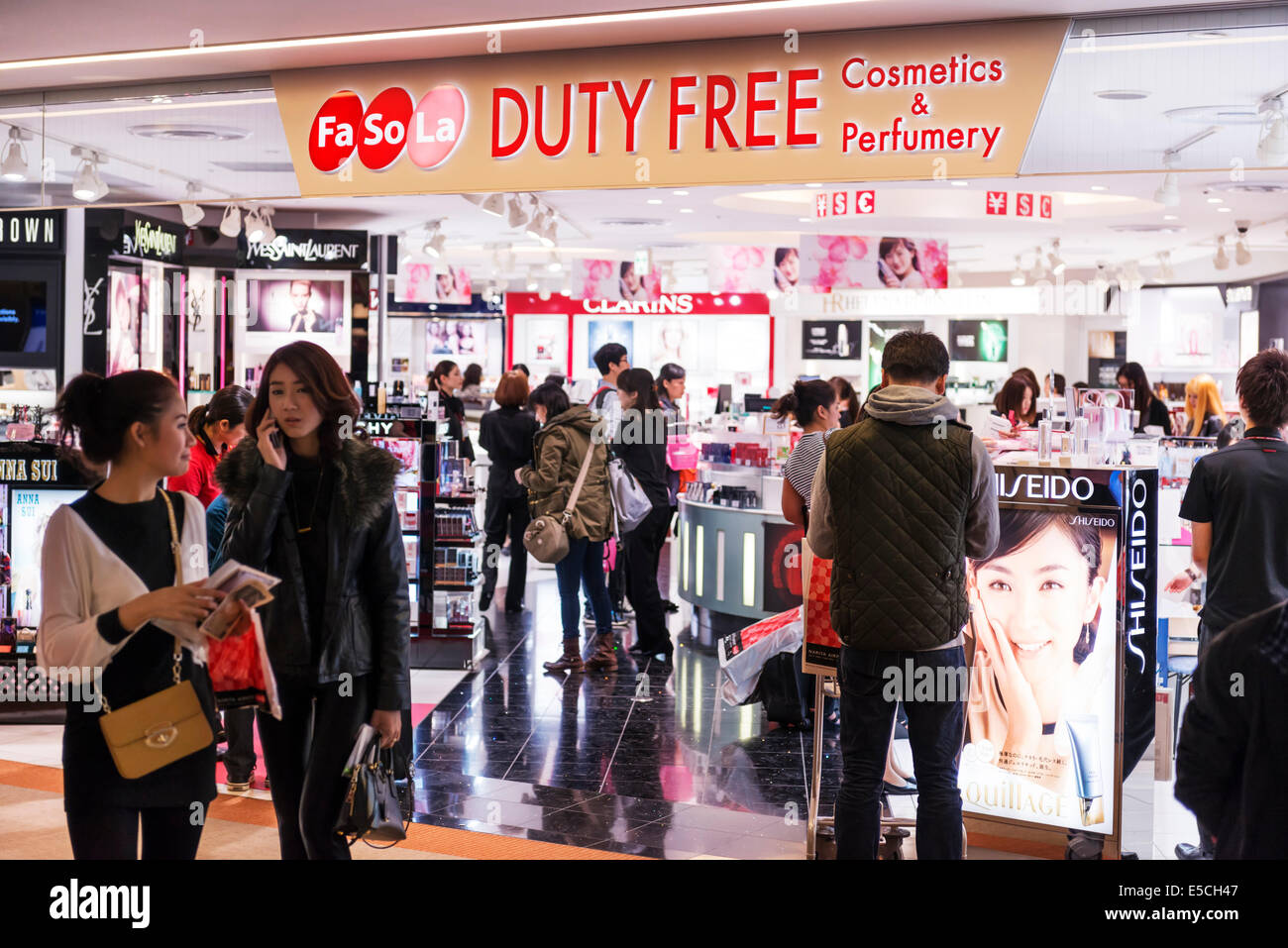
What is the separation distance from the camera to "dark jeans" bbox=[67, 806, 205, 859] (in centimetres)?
249

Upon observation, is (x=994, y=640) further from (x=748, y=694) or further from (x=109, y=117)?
(x=109, y=117)

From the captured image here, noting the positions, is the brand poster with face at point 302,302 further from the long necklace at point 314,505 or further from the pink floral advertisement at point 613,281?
the long necklace at point 314,505

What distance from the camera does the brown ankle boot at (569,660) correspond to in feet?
21.9

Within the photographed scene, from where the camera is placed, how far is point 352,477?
2818mm

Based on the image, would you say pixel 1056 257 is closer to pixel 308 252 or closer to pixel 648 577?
pixel 308 252

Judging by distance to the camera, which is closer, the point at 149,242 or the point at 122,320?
the point at 149,242

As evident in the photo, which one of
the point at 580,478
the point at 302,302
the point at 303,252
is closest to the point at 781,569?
the point at 580,478

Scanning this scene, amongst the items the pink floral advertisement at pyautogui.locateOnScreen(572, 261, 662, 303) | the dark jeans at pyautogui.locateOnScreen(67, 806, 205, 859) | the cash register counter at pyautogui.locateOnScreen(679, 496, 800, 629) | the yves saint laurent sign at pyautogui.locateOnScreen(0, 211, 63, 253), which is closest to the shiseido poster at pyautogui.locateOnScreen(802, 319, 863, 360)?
the pink floral advertisement at pyautogui.locateOnScreen(572, 261, 662, 303)

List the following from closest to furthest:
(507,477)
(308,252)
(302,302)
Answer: (507,477) → (308,252) → (302,302)

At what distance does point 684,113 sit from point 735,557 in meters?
3.15

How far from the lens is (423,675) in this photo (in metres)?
6.65

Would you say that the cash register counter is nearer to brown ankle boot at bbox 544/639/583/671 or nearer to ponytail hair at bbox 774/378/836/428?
brown ankle boot at bbox 544/639/583/671

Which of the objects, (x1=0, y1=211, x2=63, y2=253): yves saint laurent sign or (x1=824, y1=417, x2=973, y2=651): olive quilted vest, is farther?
(x1=0, y1=211, x2=63, y2=253): yves saint laurent sign

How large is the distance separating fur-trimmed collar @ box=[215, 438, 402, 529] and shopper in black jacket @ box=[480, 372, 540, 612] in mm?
4674
